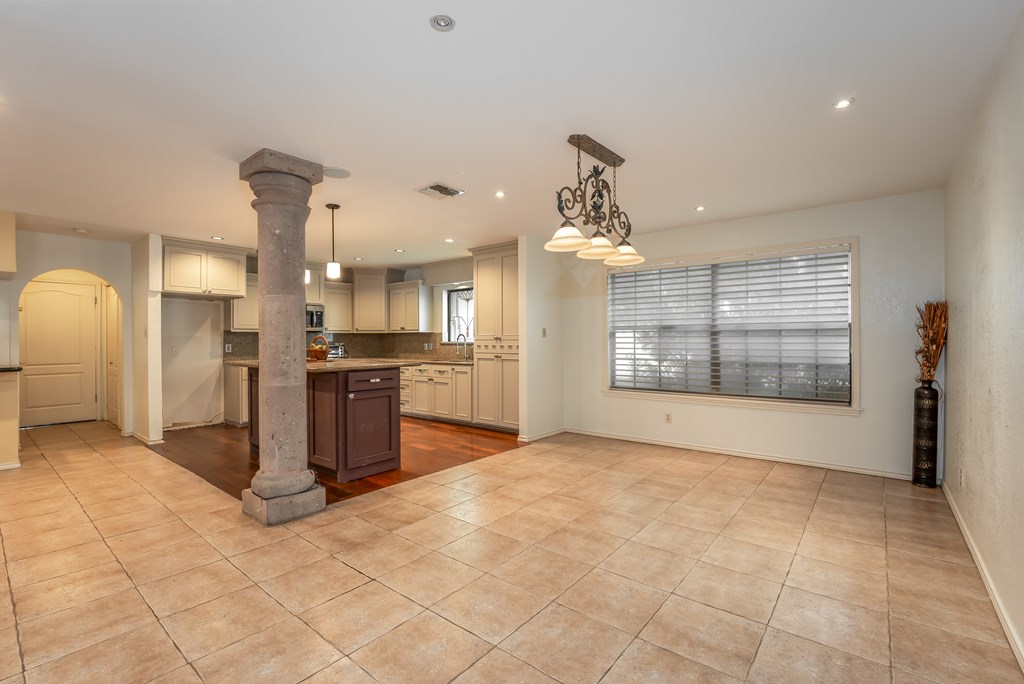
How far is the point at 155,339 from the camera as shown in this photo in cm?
561

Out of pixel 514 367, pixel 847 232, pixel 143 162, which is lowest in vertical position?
Result: pixel 514 367

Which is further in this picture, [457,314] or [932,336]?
[457,314]

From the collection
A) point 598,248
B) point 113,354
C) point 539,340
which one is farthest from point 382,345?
point 598,248

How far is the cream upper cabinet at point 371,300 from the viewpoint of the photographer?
26.9ft

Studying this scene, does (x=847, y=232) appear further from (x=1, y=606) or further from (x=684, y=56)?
(x=1, y=606)

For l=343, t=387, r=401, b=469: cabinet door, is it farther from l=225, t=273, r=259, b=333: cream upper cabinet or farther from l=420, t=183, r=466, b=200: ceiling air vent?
l=225, t=273, r=259, b=333: cream upper cabinet

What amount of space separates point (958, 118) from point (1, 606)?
559 centimetres

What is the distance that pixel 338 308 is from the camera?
8.11 m

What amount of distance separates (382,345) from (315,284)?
179 centimetres

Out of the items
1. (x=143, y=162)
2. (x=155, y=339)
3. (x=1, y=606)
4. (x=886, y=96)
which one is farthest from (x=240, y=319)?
(x=886, y=96)

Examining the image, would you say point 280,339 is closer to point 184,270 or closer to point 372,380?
point 372,380

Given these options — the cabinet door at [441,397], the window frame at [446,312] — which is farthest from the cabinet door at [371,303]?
the cabinet door at [441,397]

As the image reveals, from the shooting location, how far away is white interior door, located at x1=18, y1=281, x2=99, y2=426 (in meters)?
6.65

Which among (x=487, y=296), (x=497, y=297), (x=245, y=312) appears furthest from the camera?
(x=245, y=312)
